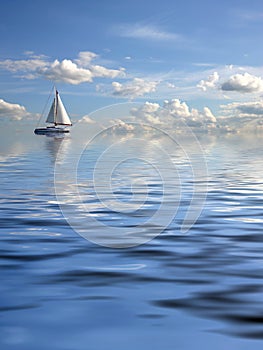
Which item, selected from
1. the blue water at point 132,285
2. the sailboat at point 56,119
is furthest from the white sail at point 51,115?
the blue water at point 132,285

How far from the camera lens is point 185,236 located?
39.9 ft

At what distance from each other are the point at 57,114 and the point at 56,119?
1754mm

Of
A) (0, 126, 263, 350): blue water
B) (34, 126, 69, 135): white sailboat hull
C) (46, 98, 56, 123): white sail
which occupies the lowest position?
(0, 126, 263, 350): blue water

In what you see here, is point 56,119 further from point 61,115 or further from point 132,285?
point 132,285

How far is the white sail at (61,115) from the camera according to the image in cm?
14475


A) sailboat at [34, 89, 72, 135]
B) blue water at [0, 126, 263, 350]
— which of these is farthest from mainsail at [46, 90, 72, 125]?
blue water at [0, 126, 263, 350]

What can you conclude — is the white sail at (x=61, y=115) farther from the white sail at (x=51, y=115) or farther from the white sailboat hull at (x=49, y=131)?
the white sailboat hull at (x=49, y=131)

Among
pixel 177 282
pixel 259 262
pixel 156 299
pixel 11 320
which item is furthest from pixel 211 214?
pixel 11 320

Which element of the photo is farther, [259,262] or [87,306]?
[259,262]

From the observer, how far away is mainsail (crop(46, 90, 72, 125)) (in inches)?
5674

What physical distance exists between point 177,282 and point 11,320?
10.0 feet

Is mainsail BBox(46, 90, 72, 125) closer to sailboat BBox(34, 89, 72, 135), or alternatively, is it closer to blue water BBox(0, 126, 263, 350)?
sailboat BBox(34, 89, 72, 135)

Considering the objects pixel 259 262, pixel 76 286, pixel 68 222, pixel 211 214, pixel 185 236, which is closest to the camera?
pixel 76 286

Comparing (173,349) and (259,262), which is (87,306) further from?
(259,262)
